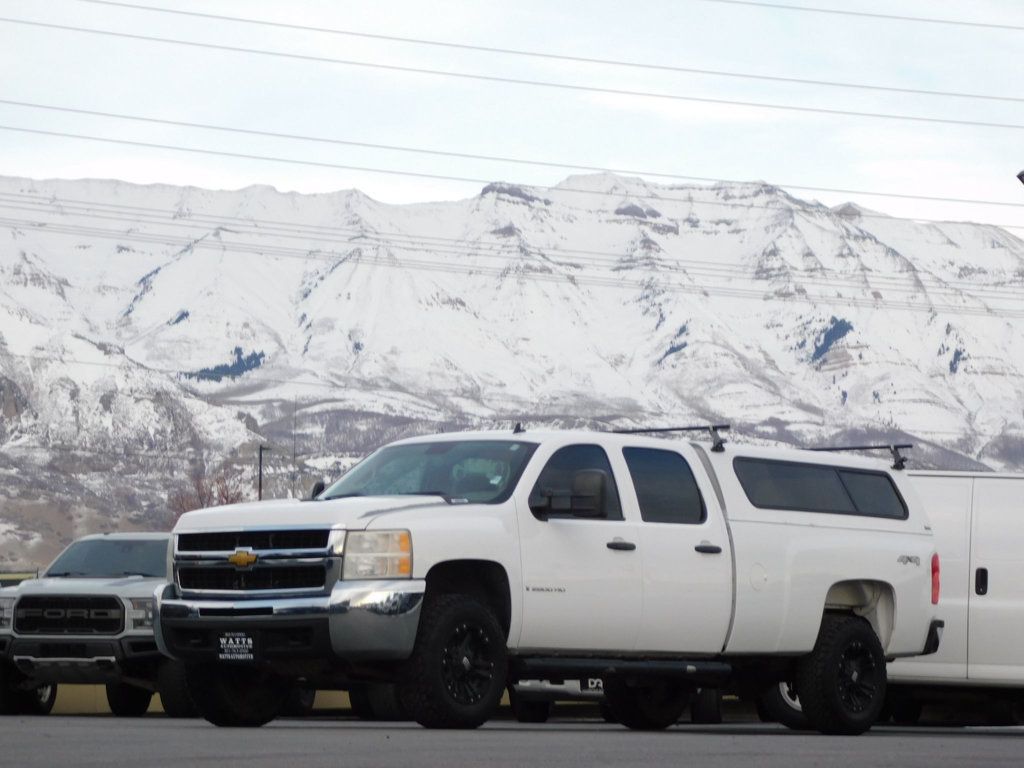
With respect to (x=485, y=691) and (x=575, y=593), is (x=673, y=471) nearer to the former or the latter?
(x=575, y=593)

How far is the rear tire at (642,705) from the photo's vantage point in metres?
16.0

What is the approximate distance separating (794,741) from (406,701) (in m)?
2.41

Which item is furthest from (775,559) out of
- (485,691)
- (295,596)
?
(295,596)

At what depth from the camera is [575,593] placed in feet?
43.7

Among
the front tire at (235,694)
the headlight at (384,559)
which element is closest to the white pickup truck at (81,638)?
the front tire at (235,694)

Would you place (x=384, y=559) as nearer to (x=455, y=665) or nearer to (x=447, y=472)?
(x=455, y=665)

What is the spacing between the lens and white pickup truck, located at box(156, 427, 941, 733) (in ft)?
40.7

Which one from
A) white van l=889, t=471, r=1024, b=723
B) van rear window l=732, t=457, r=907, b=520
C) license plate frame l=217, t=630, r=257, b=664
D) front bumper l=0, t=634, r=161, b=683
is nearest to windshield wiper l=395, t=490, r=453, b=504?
license plate frame l=217, t=630, r=257, b=664

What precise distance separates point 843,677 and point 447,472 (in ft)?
11.6

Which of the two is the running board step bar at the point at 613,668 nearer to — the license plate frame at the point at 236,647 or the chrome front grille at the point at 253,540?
the chrome front grille at the point at 253,540

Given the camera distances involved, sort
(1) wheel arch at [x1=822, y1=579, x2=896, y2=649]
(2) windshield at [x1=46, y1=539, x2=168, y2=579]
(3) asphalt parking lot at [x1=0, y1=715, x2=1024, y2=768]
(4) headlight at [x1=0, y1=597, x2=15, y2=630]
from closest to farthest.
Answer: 1. (3) asphalt parking lot at [x1=0, y1=715, x2=1024, y2=768]
2. (1) wheel arch at [x1=822, y1=579, x2=896, y2=649]
3. (4) headlight at [x1=0, y1=597, x2=15, y2=630]
4. (2) windshield at [x1=46, y1=539, x2=168, y2=579]

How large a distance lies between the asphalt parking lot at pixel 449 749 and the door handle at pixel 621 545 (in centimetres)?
122

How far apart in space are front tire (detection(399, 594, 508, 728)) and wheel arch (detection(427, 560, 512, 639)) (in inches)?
7.7

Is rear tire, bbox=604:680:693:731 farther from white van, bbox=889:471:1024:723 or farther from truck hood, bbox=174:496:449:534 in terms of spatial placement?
truck hood, bbox=174:496:449:534
